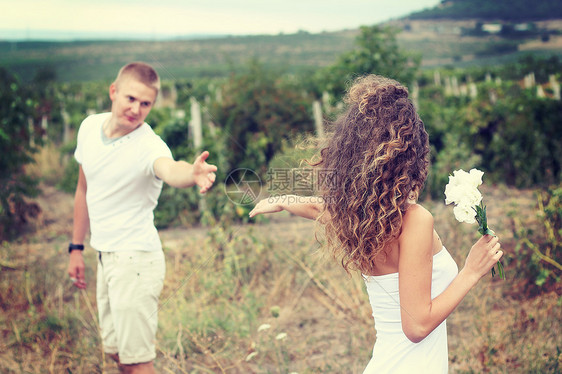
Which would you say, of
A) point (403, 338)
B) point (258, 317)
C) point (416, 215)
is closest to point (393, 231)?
point (416, 215)

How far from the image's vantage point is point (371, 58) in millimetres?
8688

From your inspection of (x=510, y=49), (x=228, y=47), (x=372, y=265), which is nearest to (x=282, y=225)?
(x=372, y=265)

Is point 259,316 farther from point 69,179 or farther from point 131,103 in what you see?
point 69,179

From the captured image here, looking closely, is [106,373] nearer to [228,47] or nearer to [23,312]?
[23,312]

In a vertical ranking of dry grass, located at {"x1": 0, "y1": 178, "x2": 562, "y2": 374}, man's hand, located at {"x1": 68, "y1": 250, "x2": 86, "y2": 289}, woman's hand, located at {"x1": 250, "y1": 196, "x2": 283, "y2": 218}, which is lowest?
dry grass, located at {"x1": 0, "y1": 178, "x2": 562, "y2": 374}

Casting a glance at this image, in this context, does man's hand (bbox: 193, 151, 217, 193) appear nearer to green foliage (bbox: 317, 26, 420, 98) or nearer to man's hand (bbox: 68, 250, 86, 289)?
man's hand (bbox: 68, 250, 86, 289)

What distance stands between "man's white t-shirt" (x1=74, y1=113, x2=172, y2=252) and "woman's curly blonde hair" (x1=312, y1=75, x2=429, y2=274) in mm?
1098

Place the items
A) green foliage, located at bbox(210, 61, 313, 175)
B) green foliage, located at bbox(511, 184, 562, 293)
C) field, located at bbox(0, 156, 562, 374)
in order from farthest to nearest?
green foliage, located at bbox(210, 61, 313, 175) < green foliage, located at bbox(511, 184, 562, 293) < field, located at bbox(0, 156, 562, 374)

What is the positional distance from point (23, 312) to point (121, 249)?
7.72 ft

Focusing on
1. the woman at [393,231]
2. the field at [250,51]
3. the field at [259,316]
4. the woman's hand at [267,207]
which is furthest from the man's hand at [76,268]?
the woman at [393,231]

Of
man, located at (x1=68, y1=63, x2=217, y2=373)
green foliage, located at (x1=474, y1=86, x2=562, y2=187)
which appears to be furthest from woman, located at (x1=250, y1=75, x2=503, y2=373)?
green foliage, located at (x1=474, y1=86, x2=562, y2=187)

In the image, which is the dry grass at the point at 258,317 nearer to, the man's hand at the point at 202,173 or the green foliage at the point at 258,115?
the man's hand at the point at 202,173

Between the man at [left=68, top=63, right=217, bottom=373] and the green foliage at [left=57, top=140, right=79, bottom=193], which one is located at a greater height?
the man at [left=68, top=63, right=217, bottom=373]

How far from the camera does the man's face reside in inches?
93.7
